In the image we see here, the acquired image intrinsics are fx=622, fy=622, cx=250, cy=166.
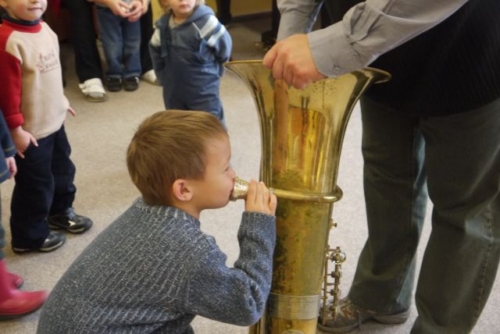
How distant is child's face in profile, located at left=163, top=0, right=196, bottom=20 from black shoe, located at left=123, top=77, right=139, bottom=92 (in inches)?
44.9

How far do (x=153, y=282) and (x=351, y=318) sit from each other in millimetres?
788

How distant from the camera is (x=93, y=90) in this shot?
10.5 ft

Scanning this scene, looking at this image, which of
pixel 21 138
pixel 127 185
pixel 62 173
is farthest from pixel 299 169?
pixel 127 185

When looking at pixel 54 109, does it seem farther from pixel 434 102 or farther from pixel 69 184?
pixel 434 102

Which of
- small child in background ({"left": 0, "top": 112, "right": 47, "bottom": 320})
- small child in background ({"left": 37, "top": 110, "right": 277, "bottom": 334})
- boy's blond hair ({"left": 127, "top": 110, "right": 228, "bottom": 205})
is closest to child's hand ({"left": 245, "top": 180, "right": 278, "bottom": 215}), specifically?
small child in background ({"left": 37, "top": 110, "right": 277, "bottom": 334})

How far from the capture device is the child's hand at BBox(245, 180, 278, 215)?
1.14 m

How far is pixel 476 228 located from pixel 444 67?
39 centimetres

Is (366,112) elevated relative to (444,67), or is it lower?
lower

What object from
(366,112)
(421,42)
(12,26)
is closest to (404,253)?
(366,112)

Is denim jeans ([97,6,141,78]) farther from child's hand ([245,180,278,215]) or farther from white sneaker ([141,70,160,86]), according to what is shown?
child's hand ([245,180,278,215])

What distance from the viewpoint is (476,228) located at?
52.3 inches

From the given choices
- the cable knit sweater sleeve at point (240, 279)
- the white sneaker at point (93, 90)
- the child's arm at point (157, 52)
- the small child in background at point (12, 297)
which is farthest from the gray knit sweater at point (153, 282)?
the white sneaker at point (93, 90)

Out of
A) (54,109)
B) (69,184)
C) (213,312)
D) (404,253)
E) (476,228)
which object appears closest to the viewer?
(213,312)

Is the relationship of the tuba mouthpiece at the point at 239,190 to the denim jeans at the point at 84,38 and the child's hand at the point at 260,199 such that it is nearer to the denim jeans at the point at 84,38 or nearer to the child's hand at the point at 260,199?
→ the child's hand at the point at 260,199
